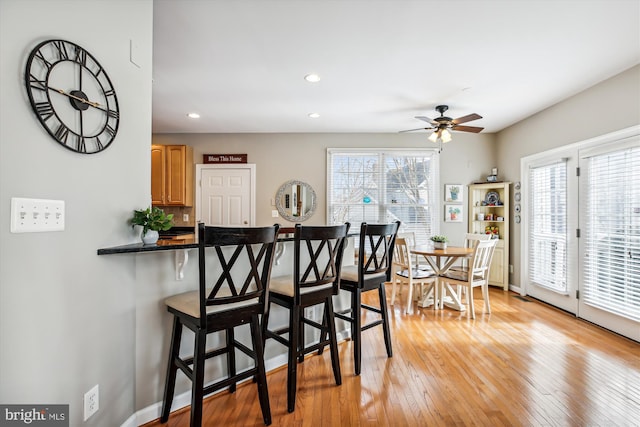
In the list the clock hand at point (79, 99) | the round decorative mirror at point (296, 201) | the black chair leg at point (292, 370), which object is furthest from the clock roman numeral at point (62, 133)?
the round decorative mirror at point (296, 201)

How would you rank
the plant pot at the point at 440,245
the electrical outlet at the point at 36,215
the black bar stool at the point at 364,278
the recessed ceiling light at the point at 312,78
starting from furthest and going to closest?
the plant pot at the point at 440,245
the recessed ceiling light at the point at 312,78
the black bar stool at the point at 364,278
the electrical outlet at the point at 36,215

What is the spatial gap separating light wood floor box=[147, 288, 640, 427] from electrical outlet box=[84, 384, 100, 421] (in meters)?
0.39

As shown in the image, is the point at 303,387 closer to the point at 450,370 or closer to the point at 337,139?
the point at 450,370

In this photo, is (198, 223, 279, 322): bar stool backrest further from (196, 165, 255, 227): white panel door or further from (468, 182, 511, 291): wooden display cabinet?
(468, 182, 511, 291): wooden display cabinet

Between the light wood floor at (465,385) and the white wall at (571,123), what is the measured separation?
2098mm

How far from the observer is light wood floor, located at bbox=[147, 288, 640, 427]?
1.74 metres

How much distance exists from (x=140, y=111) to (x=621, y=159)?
13.9 ft

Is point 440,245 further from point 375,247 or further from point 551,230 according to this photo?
point 375,247

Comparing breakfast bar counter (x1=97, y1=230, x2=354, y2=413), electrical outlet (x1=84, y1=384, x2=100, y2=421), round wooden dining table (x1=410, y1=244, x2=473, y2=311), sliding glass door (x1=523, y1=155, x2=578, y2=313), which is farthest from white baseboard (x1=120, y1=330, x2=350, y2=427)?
sliding glass door (x1=523, y1=155, x2=578, y2=313)

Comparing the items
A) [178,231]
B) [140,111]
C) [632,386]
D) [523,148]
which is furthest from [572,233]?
[178,231]

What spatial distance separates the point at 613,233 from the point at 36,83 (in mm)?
4561

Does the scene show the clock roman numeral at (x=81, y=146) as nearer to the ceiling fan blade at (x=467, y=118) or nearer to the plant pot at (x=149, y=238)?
the plant pot at (x=149, y=238)

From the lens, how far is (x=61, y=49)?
1.24 m

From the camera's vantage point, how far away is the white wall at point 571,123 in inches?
113
